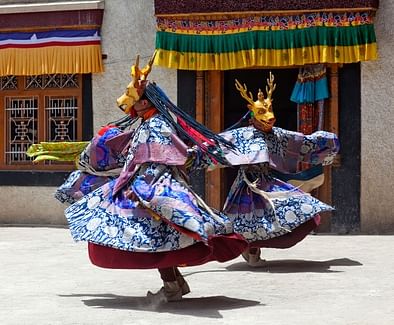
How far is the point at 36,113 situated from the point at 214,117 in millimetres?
2823

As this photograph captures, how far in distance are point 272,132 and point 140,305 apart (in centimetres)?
299

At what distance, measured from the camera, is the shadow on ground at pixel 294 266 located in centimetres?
923

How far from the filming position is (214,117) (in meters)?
13.5

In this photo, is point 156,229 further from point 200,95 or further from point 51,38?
point 51,38

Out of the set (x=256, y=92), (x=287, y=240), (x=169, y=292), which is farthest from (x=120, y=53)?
(x=169, y=292)

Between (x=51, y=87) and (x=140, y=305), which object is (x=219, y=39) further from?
(x=140, y=305)

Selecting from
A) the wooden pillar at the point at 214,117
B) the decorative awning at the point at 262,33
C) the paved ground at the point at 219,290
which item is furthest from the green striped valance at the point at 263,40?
the paved ground at the point at 219,290

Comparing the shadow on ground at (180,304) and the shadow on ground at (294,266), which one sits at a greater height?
the shadow on ground at (180,304)

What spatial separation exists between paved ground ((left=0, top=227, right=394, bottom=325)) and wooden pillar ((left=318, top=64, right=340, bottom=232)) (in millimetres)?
1653

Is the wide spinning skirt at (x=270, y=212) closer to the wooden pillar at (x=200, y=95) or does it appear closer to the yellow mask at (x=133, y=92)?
the yellow mask at (x=133, y=92)

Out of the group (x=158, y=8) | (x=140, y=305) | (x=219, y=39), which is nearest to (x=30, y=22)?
(x=158, y=8)

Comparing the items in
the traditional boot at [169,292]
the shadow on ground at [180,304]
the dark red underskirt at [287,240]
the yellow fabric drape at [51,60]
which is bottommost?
the shadow on ground at [180,304]

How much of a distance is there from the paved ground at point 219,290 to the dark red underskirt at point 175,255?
13.1 inches

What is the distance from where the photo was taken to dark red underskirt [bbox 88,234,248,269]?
6730 mm
